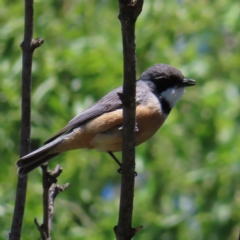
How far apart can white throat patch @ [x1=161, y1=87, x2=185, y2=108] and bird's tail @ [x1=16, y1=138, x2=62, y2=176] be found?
1.19 m

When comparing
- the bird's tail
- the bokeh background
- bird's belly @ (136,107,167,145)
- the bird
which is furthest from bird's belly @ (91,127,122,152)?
the bokeh background

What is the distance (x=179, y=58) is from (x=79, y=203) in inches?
101

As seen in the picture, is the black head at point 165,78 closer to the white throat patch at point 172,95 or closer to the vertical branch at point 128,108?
the white throat patch at point 172,95

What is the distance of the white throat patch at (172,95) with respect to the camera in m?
5.73

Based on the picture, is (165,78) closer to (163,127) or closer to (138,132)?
(138,132)

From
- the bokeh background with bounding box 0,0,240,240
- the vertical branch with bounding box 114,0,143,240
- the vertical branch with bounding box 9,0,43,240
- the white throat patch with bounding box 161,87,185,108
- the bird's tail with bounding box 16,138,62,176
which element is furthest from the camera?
the bokeh background with bounding box 0,0,240,240

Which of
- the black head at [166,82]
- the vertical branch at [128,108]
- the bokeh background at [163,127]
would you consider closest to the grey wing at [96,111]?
the black head at [166,82]

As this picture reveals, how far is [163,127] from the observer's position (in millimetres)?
7312

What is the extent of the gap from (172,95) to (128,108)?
2434 mm

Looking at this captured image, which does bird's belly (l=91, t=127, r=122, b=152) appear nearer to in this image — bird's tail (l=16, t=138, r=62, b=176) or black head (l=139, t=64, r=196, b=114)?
bird's tail (l=16, t=138, r=62, b=176)

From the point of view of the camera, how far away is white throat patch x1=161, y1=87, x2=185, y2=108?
573 cm

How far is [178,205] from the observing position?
7.69m

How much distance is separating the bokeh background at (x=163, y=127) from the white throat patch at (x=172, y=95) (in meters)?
1.20

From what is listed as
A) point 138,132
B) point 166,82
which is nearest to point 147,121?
point 138,132
